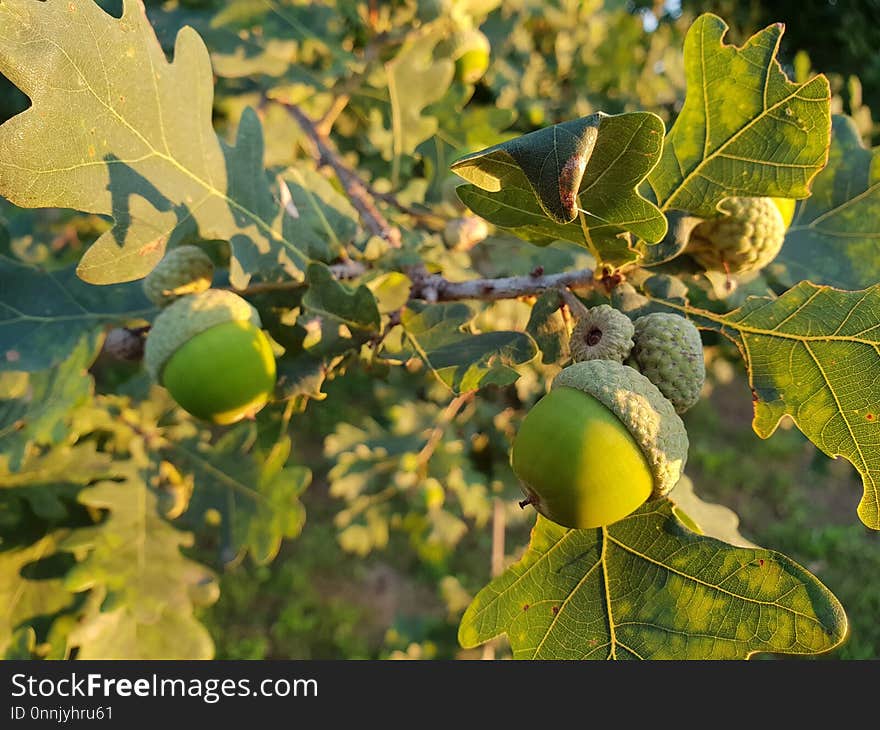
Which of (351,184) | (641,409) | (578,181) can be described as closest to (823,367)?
(641,409)

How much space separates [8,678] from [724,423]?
187 inches

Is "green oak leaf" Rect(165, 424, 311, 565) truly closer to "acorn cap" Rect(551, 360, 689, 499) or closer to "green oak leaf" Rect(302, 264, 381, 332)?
"green oak leaf" Rect(302, 264, 381, 332)

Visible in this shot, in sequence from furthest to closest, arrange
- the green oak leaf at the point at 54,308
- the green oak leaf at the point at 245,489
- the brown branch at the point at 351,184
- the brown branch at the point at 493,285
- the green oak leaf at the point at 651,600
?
the green oak leaf at the point at 245,489, the brown branch at the point at 351,184, the green oak leaf at the point at 54,308, the brown branch at the point at 493,285, the green oak leaf at the point at 651,600

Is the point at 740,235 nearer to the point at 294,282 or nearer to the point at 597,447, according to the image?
the point at 597,447

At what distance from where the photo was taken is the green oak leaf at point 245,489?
1.73m

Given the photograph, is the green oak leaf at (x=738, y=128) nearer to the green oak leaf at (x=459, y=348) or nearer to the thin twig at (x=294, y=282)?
the green oak leaf at (x=459, y=348)

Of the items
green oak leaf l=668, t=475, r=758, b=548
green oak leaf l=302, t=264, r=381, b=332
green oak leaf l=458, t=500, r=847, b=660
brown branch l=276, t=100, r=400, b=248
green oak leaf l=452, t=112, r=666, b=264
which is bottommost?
green oak leaf l=458, t=500, r=847, b=660

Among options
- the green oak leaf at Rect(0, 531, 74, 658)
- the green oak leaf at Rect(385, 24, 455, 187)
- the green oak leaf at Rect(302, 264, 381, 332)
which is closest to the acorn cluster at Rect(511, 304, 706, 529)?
the green oak leaf at Rect(302, 264, 381, 332)

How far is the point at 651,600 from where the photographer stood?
104cm

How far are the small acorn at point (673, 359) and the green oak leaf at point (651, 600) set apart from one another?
0.16 m

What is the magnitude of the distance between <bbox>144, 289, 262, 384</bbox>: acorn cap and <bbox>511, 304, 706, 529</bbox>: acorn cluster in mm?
551

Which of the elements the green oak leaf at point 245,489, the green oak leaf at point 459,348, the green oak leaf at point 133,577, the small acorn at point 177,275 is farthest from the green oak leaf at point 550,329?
the green oak leaf at point 133,577

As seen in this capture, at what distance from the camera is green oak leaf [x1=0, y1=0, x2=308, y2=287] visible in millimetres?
981

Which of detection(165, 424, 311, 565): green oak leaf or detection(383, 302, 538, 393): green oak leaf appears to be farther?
detection(165, 424, 311, 565): green oak leaf
